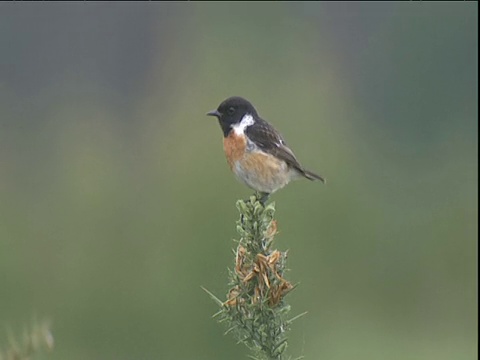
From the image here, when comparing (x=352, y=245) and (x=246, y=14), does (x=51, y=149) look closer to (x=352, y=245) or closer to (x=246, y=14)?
(x=246, y=14)

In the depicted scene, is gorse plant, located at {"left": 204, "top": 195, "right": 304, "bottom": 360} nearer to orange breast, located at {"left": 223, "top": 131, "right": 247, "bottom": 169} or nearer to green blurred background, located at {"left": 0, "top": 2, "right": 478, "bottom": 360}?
orange breast, located at {"left": 223, "top": 131, "right": 247, "bottom": 169}

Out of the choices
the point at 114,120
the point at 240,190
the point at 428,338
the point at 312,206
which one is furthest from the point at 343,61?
the point at 240,190


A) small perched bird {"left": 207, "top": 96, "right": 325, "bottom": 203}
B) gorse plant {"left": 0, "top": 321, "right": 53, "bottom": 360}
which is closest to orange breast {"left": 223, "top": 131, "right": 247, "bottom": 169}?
small perched bird {"left": 207, "top": 96, "right": 325, "bottom": 203}

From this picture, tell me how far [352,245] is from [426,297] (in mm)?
4475

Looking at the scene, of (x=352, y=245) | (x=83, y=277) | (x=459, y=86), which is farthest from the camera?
(x=459, y=86)

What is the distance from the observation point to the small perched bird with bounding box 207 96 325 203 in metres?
5.24

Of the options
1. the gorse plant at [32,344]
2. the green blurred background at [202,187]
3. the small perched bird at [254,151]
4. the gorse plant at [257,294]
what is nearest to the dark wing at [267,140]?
the small perched bird at [254,151]

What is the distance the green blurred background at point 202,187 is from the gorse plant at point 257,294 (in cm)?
683

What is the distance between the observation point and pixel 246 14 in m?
23.8

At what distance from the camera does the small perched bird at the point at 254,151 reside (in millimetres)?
5242

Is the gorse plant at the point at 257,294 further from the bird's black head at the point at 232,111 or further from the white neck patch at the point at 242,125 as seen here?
the white neck patch at the point at 242,125

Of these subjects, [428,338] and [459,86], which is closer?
[428,338]

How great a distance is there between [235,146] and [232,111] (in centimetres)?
22

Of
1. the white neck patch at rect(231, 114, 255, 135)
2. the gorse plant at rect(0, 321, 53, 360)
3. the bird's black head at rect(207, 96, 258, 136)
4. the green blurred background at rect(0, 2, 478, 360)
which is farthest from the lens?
the green blurred background at rect(0, 2, 478, 360)
